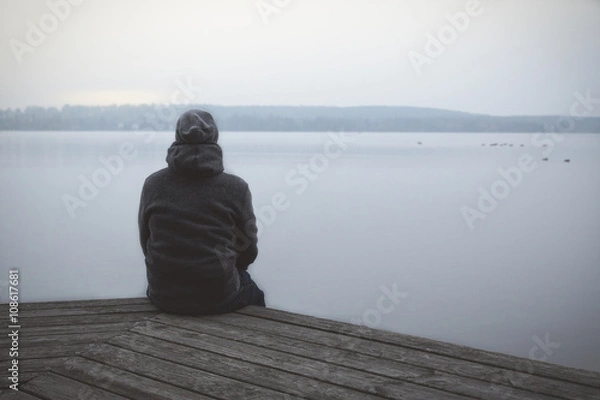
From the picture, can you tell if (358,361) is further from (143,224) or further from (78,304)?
(78,304)

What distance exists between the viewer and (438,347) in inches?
99.7

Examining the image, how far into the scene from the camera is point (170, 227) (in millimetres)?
2742

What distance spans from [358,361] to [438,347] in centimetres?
38

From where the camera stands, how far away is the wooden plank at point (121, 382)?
211 cm

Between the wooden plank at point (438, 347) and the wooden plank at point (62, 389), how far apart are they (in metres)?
0.97

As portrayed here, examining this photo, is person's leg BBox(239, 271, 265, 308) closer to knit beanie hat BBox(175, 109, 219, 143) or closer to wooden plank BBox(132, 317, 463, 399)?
wooden plank BBox(132, 317, 463, 399)

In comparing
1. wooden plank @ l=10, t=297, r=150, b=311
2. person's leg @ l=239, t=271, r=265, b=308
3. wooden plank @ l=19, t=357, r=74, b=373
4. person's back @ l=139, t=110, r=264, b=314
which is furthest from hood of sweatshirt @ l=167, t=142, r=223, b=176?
wooden plank @ l=19, t=357, r=74, b=373

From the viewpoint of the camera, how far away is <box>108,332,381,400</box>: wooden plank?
7.00ft

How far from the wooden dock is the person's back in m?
0.17

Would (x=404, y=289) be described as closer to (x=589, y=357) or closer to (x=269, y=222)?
(x=589, y=357)

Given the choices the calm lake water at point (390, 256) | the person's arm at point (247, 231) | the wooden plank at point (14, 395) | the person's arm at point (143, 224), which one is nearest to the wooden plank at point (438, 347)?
the person's arm at point (247, 231)

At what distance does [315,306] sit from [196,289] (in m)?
2.53

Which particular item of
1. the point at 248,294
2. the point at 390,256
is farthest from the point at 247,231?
the point at 390,256

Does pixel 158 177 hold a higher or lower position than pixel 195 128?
lower
